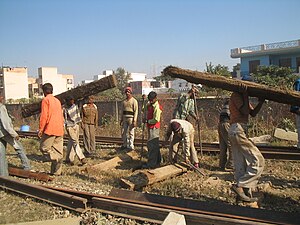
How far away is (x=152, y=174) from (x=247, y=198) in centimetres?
208

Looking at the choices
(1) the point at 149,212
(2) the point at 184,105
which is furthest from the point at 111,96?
(1) the point at 149,212

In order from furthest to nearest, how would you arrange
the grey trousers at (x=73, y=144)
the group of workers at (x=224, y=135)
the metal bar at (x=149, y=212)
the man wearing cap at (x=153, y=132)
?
the grey trousers at (x=73, y=144) < the man wearing cap at (x=153, y=132) < the group of workers at (x=224, y=135) < the metal bar at (x=149, y=212)

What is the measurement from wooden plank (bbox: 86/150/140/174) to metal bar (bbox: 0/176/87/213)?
176cm

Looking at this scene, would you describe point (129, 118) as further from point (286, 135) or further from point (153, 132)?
point (286, 135)

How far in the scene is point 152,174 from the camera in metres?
6.02

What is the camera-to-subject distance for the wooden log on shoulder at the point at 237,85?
4.44 meters

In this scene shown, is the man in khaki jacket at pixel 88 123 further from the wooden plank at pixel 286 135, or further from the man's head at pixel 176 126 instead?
the wooden plank at pixel 286 135

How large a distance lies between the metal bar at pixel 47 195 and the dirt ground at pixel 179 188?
0.10m

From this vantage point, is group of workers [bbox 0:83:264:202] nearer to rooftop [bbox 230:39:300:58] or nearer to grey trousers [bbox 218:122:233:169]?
grey trousers [bbox 218:122:233:169]

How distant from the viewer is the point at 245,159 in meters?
4.58

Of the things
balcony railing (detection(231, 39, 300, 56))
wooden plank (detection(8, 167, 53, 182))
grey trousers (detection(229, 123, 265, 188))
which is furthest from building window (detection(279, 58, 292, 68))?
wooden plank (detection(8, 167, 53, 182))

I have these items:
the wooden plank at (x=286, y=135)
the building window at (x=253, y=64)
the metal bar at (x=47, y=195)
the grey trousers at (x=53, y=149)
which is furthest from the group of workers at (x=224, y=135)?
the building window at (x=253, y=64)

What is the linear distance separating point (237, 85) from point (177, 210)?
2154mm

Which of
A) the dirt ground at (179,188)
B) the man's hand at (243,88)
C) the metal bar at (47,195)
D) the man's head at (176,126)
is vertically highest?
the man's hand at (243,88)
